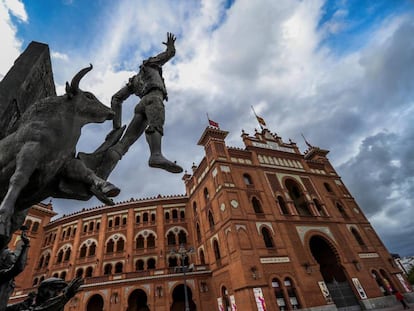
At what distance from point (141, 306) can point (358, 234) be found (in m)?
21.4

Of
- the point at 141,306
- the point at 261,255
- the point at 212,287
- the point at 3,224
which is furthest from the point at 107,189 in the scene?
the point at 141,306

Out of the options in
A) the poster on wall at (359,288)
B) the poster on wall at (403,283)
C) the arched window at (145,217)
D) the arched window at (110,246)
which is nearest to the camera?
the poster on wall at (359,288)

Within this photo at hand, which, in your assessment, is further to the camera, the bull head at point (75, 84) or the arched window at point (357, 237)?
the arched window at point (357, 237)

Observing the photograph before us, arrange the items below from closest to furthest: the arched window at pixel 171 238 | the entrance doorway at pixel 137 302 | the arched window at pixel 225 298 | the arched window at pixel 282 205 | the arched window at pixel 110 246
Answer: the arched window at pixel 225 298, the entrance doorway at pixel 137 302, the arched window at pixel 282 205, the arched window at pixel 110 246, the arched window at pixel 171 238

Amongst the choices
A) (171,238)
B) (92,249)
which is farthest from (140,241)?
(92,249)

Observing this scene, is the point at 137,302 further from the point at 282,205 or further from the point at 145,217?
the point at 282,205

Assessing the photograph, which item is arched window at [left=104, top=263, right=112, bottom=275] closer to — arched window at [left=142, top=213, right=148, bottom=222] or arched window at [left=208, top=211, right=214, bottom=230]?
arched window at [left=142, top=213, right=148, bottom=222]

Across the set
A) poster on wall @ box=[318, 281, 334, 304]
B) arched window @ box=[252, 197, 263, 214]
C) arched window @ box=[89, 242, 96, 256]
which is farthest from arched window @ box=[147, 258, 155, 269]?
poster on wall @ box=[318, 281, 334, 304]

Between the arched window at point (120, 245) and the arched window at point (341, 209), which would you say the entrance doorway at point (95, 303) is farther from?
the arched window at point (341, 209)

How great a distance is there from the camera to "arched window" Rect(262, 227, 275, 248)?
1832 centimetres

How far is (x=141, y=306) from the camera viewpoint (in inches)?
834

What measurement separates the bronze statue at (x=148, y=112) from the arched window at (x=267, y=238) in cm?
1823

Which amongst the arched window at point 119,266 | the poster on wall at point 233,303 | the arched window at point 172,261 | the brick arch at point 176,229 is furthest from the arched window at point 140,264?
the poster on wall at point 233,303

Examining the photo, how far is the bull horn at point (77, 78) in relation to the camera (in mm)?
1882
